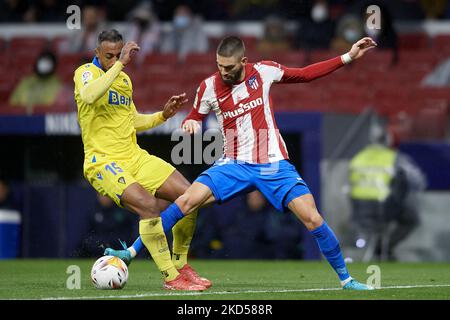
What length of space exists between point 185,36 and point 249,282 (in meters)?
10.8

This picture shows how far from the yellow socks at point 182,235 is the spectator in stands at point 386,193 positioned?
19.8 ft

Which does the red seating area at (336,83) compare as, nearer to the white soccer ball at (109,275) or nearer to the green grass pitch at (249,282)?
the green grass pitch at (249,282)

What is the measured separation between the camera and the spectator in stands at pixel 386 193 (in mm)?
15688

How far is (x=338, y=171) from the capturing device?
15859 mm

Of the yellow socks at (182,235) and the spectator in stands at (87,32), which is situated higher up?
the spectator in stands at (87,32)

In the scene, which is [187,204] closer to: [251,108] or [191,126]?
[191,126]

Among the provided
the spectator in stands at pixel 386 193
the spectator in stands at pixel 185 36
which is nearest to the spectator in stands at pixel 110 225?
the spectator in stands at pixel 386 193

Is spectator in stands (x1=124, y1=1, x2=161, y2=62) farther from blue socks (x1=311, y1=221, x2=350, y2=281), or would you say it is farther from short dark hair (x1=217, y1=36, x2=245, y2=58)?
blue socks (x1=311, y1=221, x2=350, y2=281)

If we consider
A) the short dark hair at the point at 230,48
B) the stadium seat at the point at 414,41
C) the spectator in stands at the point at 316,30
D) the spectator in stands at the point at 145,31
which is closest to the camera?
the short dark hair at the point at 230,48

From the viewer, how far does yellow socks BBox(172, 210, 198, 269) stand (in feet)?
32.6

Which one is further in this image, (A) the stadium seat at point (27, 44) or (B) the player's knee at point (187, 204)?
(A) the stadium seat at point (27, 44)
